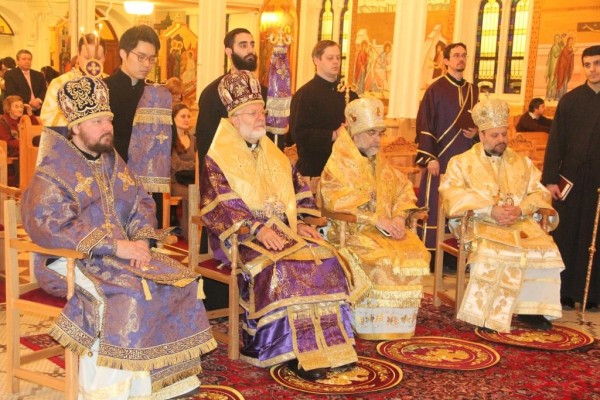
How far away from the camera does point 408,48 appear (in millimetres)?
11102

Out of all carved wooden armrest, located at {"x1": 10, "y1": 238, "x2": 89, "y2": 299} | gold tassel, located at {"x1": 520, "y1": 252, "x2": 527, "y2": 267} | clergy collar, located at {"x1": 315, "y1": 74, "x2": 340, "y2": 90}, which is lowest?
gold tassel, located at {"x1": 520, "y1": 252, "x2": 527, "y2": 267}

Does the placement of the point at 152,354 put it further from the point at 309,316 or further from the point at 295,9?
the point at 295,9

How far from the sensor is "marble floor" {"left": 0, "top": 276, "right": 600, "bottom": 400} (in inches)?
165

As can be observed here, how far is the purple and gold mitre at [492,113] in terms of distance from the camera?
5660 mm

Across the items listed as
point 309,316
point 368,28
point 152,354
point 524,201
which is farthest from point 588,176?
point 368,28

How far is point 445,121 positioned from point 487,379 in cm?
312

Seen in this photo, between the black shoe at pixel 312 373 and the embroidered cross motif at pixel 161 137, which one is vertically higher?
the embroidered cross motif at pixel 161 137

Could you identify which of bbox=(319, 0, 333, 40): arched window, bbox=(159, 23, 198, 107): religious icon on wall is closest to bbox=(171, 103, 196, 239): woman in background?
bbox=(319, 0, 333, 40): arched window

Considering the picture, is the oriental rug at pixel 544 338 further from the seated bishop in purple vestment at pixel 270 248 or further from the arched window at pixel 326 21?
the arched window at pixel 326 21

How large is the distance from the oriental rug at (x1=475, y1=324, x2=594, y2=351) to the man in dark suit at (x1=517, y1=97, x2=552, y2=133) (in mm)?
8381

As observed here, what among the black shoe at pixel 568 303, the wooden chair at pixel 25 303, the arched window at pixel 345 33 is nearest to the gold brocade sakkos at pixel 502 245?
the black shoe at pixel 568 303

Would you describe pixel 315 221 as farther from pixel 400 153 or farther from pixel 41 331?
pixel 400 153

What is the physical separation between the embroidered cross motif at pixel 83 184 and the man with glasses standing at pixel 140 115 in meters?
1.11

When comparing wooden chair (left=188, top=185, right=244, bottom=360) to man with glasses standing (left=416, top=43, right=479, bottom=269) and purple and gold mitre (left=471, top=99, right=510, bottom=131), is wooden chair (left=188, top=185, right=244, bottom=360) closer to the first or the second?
purple and gold mitre (left=471, top=99, right=510, bottom=131)
